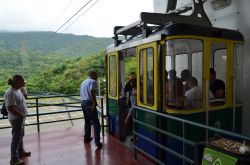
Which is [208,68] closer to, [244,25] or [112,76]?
[244,25]

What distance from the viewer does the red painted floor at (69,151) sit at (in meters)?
4.83

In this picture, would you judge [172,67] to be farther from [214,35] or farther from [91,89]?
[91,89]

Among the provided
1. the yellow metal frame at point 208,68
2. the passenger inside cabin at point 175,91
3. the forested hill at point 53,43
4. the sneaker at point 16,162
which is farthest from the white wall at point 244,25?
the forested hill at point 53,43

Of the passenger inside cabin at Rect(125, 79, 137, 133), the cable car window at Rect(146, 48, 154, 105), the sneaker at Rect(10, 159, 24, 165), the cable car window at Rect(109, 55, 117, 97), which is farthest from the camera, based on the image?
the cable car window at Rect(109, 55, 117, 97)

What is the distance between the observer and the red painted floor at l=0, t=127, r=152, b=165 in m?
4.83

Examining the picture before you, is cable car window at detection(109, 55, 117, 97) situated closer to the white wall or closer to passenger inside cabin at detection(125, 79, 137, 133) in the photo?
passenger inside cabin at detection(125, 79, 137, 133)

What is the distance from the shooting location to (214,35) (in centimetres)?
427

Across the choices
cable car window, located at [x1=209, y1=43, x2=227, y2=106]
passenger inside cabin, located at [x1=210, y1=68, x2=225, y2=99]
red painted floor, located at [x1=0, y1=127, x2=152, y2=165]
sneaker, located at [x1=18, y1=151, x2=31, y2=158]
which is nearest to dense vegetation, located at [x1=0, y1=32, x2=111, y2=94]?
red painted floor, located at [x1=0, y1=127, x2=152, y2=165]

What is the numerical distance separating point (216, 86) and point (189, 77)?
660 mm

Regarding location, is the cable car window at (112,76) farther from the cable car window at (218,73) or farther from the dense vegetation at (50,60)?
the dense vegetation at (50,60)

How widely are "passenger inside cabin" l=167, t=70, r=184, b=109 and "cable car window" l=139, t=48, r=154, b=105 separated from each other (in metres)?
0.37

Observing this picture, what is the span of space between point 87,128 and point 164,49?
276 centimetres

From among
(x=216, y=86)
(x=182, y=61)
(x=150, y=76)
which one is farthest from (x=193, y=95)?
(x=182, y=61)

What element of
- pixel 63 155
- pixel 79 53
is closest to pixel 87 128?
pixel 63 155
